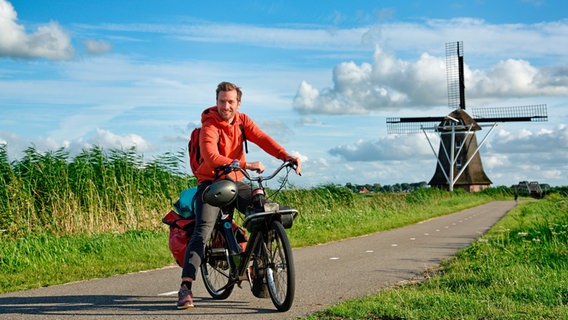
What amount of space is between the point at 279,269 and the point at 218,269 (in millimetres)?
809

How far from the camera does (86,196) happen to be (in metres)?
13.4

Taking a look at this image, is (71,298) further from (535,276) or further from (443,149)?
(443,149)

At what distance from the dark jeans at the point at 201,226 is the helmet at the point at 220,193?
0.17 metres

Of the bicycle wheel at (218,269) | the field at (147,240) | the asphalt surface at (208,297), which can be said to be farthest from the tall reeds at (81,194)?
the bicycle wheel at (218,269)

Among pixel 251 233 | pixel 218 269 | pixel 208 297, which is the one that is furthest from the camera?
pixel 208 297

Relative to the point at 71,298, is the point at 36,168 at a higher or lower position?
higher

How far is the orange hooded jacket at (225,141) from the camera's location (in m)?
5.55

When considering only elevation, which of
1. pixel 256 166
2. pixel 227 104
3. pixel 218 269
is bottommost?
pixel 218 269

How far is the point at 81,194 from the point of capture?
1351 centimetres

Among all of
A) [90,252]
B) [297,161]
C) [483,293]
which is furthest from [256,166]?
[90,252]

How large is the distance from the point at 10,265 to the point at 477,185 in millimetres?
52791

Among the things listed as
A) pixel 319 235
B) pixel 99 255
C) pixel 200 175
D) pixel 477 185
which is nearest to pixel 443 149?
pixel 477 185

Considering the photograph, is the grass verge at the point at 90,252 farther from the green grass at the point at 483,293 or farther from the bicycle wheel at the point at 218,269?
the green grass at the point at 483,293

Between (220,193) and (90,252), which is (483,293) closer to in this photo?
(220,193)
